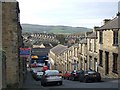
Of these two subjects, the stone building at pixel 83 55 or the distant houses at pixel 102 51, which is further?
the stone building at pixel 83 55

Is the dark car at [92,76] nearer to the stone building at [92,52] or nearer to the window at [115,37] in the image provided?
the window at [115,37]

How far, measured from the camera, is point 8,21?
1677 cm

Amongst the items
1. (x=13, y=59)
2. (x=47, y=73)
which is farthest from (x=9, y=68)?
(x=47, y=73)

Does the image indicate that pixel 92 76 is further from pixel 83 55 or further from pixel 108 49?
pixel 83 55

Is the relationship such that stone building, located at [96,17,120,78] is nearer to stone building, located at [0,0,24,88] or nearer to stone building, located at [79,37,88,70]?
stone building, located at [79,37,88,70]

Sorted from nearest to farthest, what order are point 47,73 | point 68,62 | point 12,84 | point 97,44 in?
point 12,84
point 47,73
point 97,44
point 68,62

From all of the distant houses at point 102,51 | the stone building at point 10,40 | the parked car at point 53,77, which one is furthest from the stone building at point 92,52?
the stone building at point 10,40

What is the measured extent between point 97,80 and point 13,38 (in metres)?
13.4

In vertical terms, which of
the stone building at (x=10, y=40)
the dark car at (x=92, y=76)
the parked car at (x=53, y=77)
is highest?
the stone building at (x=10, y=40)

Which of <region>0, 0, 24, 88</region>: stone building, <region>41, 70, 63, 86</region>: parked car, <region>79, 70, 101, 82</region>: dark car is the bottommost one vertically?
<region>79, 70, 101, 82</region>: dark car

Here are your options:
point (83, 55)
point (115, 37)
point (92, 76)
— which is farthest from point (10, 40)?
point (83, 55)

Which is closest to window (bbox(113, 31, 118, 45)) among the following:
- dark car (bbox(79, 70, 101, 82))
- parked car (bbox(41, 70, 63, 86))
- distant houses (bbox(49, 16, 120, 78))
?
distant houses (bbox(49, 16, 120, 78))

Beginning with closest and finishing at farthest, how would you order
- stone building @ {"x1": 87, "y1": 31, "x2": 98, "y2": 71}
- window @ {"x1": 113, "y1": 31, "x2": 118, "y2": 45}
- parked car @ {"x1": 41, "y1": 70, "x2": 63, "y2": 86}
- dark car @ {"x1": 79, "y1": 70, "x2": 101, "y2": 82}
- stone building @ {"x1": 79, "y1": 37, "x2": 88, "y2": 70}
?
parked car @ {"x1": 41, "y1": 70, "x2": 63, "y2": 86} → dark car @ {"x1": 79, "y1": 70, "x2": 101, "y2": 82} → window @ {"x1": 113, "y1": 31, "x2": 118, "y2": 45} → stone building @ {"x1": 87, "y1": 31, "x2": 98, "y2": 71} → stone building @ {"x1": 79, "y1": 37, "x2": 88, "y2": 70}

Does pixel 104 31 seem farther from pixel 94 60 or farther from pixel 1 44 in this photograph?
pixel 1 44
